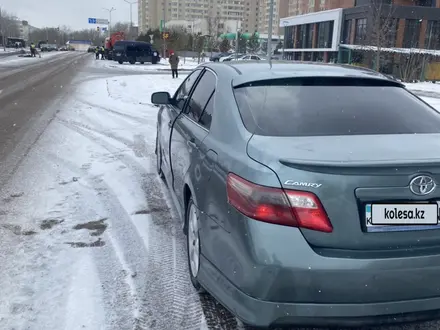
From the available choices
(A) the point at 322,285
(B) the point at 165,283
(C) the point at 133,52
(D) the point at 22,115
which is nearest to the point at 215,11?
(C) the point at 133,52

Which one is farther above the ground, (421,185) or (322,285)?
(421,185)

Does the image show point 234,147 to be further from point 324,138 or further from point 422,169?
point 422,169

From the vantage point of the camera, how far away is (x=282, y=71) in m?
3.42

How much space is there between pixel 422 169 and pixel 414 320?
781 mm

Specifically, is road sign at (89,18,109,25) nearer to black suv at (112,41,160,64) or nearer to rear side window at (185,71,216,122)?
black suv at (112,41,160,64)

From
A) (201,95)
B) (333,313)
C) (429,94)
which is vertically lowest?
(429,94)

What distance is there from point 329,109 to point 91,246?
8.02 ft

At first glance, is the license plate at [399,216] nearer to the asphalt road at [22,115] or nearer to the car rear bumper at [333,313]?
the car rear bumper at [333,313]

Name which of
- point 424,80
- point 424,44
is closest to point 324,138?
point 424,80

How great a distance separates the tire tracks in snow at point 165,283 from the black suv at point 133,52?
4028cm

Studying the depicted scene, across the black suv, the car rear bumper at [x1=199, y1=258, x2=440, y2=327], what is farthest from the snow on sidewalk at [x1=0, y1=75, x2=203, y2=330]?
the black suv

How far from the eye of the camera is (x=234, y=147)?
104 inches

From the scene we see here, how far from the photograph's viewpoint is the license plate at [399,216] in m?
2.25

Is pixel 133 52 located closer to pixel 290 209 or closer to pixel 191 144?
pixel 191 144
